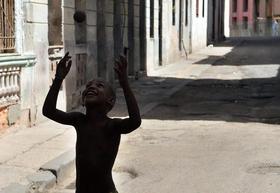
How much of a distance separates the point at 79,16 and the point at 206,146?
5413 millimetres

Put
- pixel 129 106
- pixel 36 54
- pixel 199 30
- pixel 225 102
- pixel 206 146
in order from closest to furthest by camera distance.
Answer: pixel 129 106
pixel 206 146
pixel 36 54
pixel 225 102
pixel 199 30

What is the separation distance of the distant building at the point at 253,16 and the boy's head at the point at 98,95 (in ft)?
251

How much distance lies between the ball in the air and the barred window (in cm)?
348

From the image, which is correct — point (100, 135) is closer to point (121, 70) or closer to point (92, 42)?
point (121, 70)

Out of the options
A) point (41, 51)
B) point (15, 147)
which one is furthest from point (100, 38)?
point (15, 147)

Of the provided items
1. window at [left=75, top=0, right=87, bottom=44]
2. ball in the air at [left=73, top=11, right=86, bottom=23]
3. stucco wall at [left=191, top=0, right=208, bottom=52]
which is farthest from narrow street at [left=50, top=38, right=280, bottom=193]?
stucco wall at [left=191, top=0, right=208, bottom=52]

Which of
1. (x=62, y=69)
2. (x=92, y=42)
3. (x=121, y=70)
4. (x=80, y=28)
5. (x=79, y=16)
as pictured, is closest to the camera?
(x=121, y=70)

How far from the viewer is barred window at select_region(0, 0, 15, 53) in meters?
10.1

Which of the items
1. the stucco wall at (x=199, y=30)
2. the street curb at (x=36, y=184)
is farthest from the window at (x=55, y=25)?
the stucco wall at (x=199, y=30)

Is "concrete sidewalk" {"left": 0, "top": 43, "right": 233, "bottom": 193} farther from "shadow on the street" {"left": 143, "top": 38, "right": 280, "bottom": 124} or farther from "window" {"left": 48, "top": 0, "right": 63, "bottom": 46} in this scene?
"window" {"left": 48, "top": 0, "right": 63, "bottom": 46}

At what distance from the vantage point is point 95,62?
1573cm

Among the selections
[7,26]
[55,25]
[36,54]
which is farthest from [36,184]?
[55,25]

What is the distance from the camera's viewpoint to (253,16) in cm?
7994

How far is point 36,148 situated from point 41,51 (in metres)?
2.97
